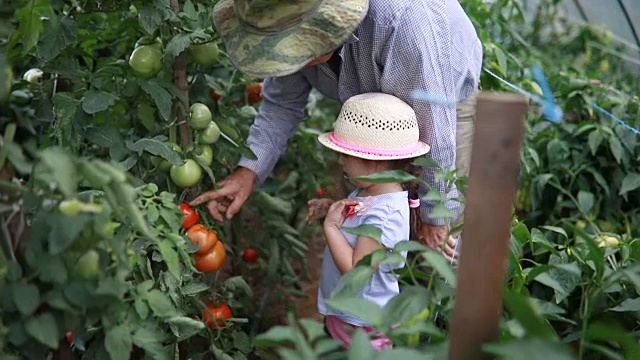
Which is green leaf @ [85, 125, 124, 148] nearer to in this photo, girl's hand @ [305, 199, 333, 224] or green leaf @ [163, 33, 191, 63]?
green leaf @ [163, 33, 191, 63]

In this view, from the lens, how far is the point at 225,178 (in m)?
2.06

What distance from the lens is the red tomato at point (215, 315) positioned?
72.2 inches

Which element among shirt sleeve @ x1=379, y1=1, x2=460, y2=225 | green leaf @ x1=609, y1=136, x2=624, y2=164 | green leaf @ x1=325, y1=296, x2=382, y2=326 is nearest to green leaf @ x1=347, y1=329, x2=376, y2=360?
green leaf @ x1=325, y1=296, x2=382, y2=326

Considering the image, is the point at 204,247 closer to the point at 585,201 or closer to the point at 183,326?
the point at 183,326

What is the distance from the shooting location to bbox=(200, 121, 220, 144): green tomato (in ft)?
6.07

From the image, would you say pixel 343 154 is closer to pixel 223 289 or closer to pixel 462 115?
pixel 462 115

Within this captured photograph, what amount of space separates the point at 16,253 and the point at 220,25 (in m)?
0.78

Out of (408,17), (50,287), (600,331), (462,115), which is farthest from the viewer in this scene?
(462,115)

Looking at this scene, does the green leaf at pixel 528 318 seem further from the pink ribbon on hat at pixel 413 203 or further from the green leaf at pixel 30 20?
the green leaf at pixel 30 20

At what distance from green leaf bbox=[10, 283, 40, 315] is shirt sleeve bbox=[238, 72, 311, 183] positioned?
3.34ft

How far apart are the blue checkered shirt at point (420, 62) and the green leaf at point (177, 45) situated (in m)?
0.37

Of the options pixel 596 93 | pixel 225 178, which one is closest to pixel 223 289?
pixel 225 178

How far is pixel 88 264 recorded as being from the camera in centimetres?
106

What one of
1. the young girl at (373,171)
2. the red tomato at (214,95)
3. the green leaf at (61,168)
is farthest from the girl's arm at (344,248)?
the green leaf at (61,168)
